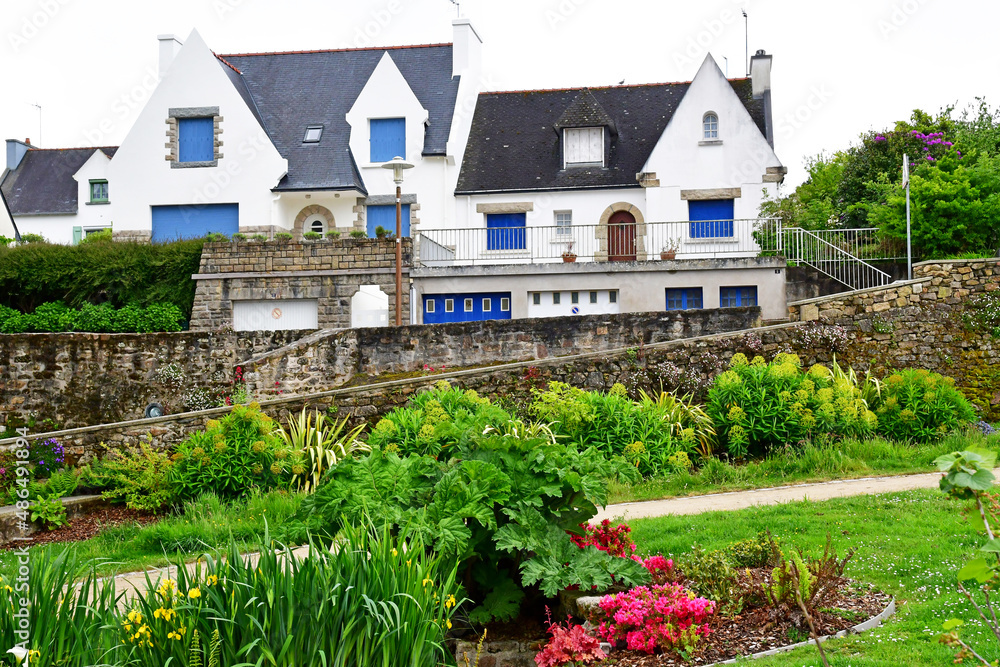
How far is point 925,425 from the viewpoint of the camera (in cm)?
1210

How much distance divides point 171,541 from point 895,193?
16287 mm

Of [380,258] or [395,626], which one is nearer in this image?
[395,626]

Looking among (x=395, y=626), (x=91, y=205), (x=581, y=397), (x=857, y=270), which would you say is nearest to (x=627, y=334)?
(x=581, y=397)

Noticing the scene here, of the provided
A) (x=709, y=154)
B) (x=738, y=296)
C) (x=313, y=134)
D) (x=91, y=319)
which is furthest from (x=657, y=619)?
(x=313, y=134)

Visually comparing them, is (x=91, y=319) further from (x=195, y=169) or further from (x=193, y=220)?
(x=195, y=169)

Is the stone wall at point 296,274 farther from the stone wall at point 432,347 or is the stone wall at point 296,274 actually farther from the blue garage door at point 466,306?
the stone wall at point 432,347

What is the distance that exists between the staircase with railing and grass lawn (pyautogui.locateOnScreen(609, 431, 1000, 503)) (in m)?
8.47

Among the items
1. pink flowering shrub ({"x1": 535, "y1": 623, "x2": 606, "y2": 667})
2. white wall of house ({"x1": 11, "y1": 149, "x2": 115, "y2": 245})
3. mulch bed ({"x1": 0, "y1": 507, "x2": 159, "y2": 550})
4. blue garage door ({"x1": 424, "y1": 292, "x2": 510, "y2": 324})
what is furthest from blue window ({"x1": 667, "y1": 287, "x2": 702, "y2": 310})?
white wall of house ({"x1": 11, "y1": 149, "x2": 115, "y2": 245})

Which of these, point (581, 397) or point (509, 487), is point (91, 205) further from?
point (509, 487)

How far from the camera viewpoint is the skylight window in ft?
88.3

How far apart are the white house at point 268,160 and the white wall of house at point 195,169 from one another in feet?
0.09

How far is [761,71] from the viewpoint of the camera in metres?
25.7

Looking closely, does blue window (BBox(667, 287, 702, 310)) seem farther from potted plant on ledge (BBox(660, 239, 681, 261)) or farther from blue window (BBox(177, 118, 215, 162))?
blue window (BBox(177, 118, 215, 162))

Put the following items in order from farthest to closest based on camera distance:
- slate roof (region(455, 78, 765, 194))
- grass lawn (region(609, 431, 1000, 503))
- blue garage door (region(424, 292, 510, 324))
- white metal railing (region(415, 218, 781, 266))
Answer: slate roof (region(455, 78, 765, 194))
white metal railing (region(415, 218, 781, 266))
blue garage door (region(424, 292, 510, 324))
grass lawn (region(609, 431, 1000, 503))
